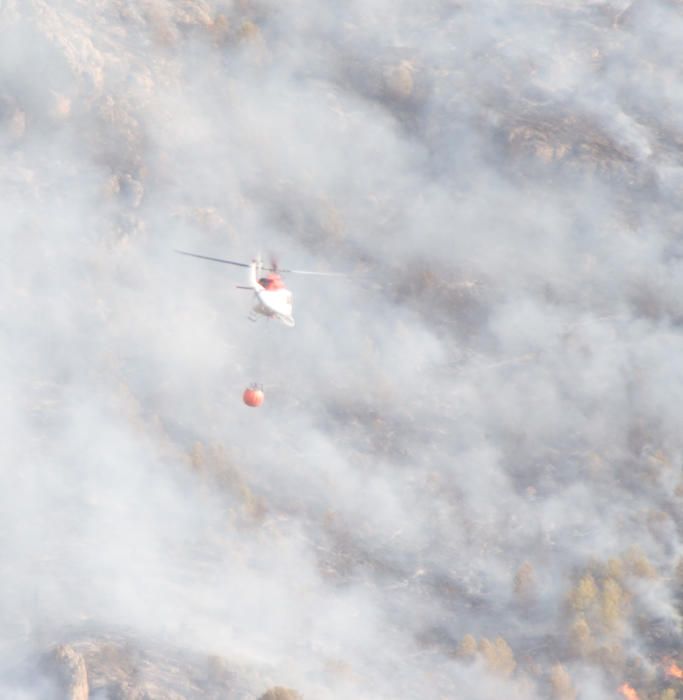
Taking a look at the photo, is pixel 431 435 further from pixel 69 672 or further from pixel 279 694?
pixel 69 672

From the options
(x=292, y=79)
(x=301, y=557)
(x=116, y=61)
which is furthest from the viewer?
(x=292, y=79)

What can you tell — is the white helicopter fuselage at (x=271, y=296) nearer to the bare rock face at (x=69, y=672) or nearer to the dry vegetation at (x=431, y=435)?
the dry vegetation at (x=431, y=435)

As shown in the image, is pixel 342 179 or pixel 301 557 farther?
pixel 342 179

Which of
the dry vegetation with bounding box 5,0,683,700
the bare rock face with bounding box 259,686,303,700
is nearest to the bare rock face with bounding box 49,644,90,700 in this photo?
the dry vegetation with bounding box 5,0,683,700

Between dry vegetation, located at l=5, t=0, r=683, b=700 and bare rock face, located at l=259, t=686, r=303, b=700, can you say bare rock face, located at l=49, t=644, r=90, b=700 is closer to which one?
dry vegetation, located at l=5, t=0, r=683, b=700

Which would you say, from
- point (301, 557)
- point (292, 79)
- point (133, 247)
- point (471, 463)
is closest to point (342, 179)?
point (292, 79)

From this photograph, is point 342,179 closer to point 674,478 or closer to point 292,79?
point 292,79

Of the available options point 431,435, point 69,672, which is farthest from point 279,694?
point 431,435

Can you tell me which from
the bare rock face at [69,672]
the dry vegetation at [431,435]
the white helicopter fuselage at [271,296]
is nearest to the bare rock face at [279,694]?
the dry vegetation at [431,435]
